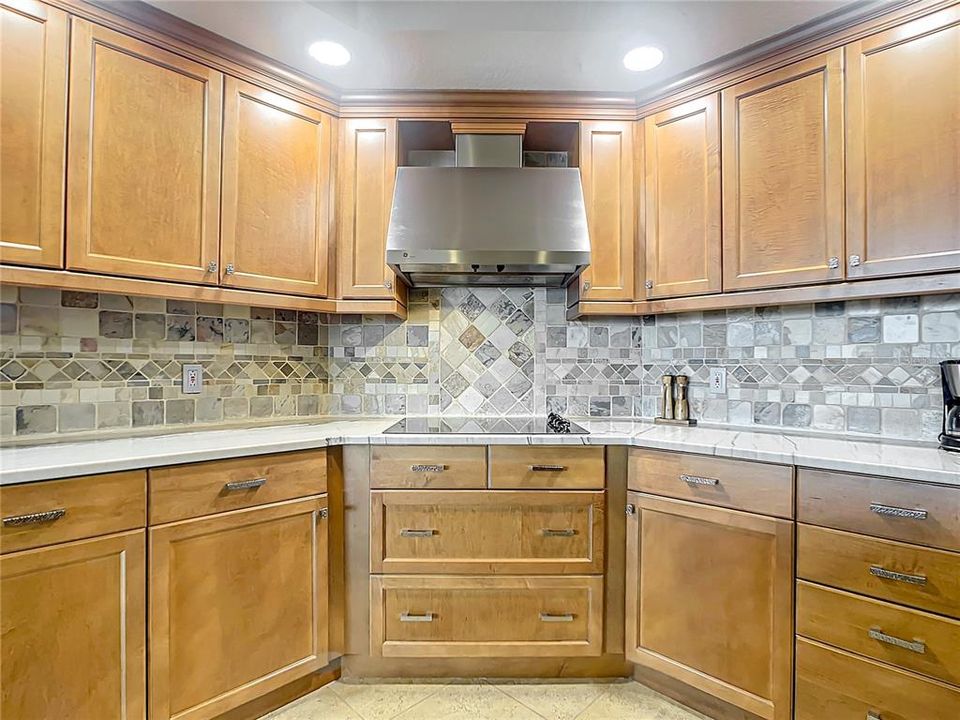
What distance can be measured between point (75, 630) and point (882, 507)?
2.20m

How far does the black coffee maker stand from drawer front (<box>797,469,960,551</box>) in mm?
391

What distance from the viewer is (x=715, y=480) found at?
58.6 inches

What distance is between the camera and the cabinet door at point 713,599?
137cm

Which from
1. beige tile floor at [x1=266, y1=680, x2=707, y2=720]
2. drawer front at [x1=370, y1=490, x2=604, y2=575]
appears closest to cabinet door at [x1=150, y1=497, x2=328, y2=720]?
beige tile floor at [x1=266, y1=680, x2=707, y2=720]

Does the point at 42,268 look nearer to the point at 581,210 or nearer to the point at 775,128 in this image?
the point at 581,210

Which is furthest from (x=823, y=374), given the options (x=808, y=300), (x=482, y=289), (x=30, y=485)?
(x=30, y=485)

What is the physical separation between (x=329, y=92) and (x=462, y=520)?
188 cm

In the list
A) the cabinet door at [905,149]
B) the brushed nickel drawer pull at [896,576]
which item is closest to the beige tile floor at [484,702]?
the brushed nickel drawer pull at [896,576]

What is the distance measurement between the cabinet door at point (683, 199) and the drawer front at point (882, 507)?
2.71 ft

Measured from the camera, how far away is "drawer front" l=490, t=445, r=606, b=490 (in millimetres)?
1677

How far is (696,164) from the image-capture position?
183 centimetres

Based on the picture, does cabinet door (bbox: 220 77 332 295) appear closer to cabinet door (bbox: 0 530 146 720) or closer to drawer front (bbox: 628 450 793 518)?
cabinet door (bbox: 0 530 146 720)

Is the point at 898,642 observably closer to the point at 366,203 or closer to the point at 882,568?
the point at 882,568

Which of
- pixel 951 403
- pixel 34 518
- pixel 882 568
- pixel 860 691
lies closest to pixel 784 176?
pixel 951 403
